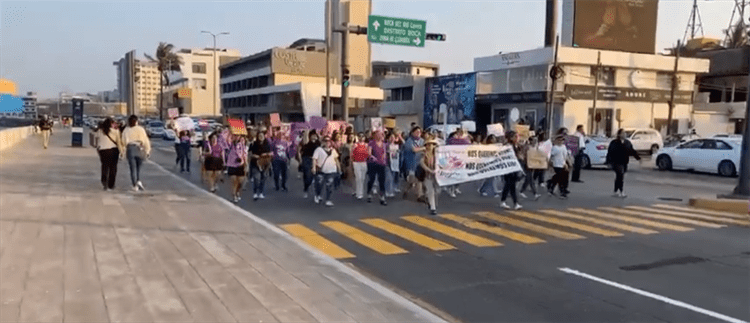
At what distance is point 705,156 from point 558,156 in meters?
12.3

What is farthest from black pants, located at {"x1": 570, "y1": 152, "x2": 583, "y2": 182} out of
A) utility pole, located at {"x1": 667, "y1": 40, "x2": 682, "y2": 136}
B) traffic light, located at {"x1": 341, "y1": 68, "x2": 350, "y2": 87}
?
utility pole, located at {"x1": 667, "y1": 40, "x2": 682, "y2": 136}

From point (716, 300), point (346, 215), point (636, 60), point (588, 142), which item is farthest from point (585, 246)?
point (636, 60)

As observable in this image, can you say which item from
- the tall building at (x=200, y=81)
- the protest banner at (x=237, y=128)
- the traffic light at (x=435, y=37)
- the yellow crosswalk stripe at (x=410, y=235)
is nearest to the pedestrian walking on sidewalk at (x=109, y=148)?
the protest banner at (x=237, y=128)

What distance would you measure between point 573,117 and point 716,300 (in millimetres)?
41550

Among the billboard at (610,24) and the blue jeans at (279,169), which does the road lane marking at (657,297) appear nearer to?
the blue jeans at (279,169)

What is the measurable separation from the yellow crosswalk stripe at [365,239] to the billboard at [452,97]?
38.8 m

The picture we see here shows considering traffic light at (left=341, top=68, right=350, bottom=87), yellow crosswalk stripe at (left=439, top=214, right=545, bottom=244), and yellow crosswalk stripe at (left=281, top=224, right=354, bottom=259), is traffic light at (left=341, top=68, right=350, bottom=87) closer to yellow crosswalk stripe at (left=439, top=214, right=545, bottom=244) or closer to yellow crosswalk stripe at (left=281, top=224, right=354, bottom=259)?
yellow crosswalk stripe at (left=439, top=214, right=545, bottom=244)

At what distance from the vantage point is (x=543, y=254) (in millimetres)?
8984

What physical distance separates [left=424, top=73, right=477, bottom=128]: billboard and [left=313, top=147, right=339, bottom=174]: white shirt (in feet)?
118

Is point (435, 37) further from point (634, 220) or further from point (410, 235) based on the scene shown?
point (410, 235)

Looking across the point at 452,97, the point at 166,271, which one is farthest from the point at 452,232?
the point at 452,97

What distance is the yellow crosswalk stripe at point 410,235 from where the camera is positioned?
9539mm

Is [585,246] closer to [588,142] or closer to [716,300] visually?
[716,300]

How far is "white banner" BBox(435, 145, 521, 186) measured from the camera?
14305mm
